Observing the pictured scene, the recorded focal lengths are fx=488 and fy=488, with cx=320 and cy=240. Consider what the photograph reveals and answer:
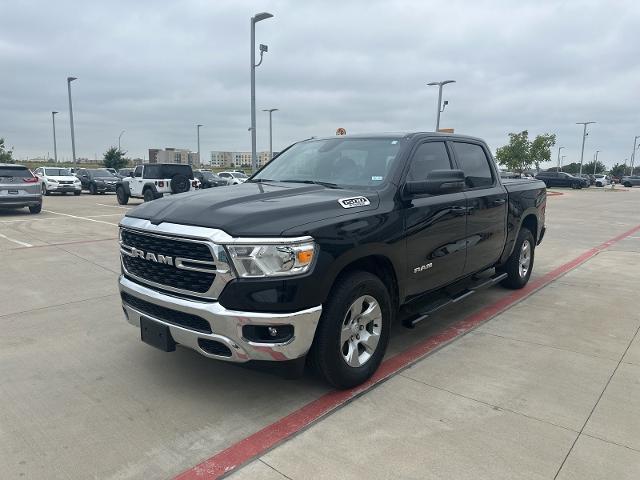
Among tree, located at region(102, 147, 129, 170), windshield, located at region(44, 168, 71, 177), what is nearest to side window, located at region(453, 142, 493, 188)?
windshield, located at region(44, 168, 71, 177)

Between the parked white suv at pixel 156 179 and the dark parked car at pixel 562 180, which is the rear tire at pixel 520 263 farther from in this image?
the dark parked car at pixel 562 180

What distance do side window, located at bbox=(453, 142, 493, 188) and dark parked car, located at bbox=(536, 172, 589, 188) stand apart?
44812 millimetres

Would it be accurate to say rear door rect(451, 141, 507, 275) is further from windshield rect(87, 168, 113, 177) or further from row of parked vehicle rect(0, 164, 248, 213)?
windshield rect(87, 168, 113, 177)

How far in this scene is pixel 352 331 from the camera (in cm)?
347

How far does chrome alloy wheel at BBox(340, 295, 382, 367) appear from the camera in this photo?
3.42 m

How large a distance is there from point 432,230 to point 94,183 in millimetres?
27120

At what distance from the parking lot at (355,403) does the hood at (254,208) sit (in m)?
1.27

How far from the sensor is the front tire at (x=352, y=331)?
3.22 metres

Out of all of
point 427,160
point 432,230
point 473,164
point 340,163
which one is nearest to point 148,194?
point 473,164

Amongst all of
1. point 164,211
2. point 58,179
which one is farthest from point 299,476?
point 58,179

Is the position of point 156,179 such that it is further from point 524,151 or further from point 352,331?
point 524,151

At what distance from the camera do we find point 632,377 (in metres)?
3.83

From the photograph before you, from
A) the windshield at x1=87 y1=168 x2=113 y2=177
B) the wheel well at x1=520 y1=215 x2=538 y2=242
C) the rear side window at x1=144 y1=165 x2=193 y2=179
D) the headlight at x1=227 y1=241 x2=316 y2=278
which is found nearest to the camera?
the headlight at x1=227 y1=241 x2=316 y2=278

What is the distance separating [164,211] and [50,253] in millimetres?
6440
